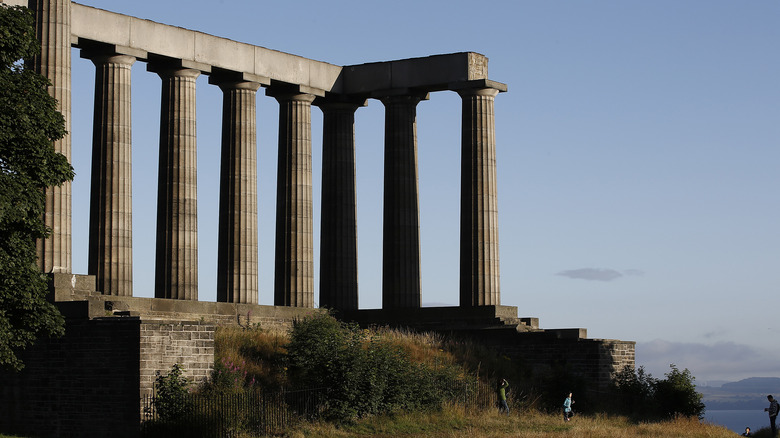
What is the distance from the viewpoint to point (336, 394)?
52.2m

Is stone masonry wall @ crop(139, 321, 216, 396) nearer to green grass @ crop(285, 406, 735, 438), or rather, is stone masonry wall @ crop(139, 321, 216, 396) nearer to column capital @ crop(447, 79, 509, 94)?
green grass @ crop(285, 406, 735, 438)

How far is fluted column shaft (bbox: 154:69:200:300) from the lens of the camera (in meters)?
66.8

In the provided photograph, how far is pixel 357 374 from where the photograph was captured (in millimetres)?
52344

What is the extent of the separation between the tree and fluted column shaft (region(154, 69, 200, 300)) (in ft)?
65.4

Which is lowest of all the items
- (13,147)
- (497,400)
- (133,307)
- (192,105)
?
(497,400)

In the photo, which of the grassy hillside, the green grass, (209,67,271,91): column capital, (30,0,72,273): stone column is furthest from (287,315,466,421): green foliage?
(209,67,271,91): column capital

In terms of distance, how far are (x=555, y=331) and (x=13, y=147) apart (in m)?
28.7

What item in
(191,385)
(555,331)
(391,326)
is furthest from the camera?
(391,326)

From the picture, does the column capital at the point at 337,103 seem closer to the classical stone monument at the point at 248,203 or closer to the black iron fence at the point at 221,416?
the classical stone monument at the point at 248,203

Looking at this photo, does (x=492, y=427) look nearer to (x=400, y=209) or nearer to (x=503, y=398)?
(x=503, y=398)

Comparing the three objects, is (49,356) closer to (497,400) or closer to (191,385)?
(191,385)

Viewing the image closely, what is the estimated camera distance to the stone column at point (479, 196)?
72.1m

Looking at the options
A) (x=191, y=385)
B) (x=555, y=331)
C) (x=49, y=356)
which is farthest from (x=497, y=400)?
(x=49, y=356)

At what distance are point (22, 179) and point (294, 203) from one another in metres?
29.2
